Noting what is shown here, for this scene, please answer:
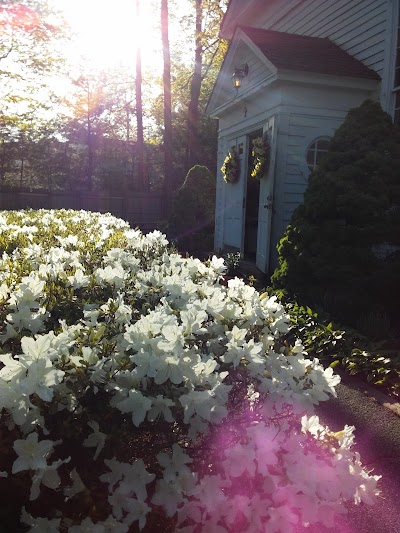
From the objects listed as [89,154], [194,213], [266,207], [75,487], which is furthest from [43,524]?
[89,154]

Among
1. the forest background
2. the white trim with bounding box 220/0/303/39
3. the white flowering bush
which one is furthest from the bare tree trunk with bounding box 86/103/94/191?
the white flowering bush

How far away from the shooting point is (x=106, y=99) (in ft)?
134

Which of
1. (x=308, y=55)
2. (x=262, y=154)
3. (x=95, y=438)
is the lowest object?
(x=95, y=438)

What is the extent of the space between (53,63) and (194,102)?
8.29 meters

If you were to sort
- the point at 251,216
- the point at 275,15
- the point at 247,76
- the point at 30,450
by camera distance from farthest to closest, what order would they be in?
the point at 251,216 → the point at 275,15 → the point at 247,76 → the point at 30,450

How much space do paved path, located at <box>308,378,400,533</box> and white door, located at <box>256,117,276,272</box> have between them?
4969 mm

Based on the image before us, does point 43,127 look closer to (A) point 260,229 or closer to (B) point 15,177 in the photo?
(B) point 15,177

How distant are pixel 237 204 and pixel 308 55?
3.69 metres

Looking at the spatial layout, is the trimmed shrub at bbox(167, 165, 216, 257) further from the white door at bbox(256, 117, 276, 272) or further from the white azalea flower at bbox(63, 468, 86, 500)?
the white azalea flower at bbox(63, 468, 86, 500)

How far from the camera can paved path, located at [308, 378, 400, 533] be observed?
98.6 inches

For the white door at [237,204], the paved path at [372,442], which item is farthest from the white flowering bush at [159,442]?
the white door at [237,204]

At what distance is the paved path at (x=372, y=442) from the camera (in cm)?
250

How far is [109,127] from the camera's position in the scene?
4103 centimetres

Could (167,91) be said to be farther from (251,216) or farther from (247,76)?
(247,76)
